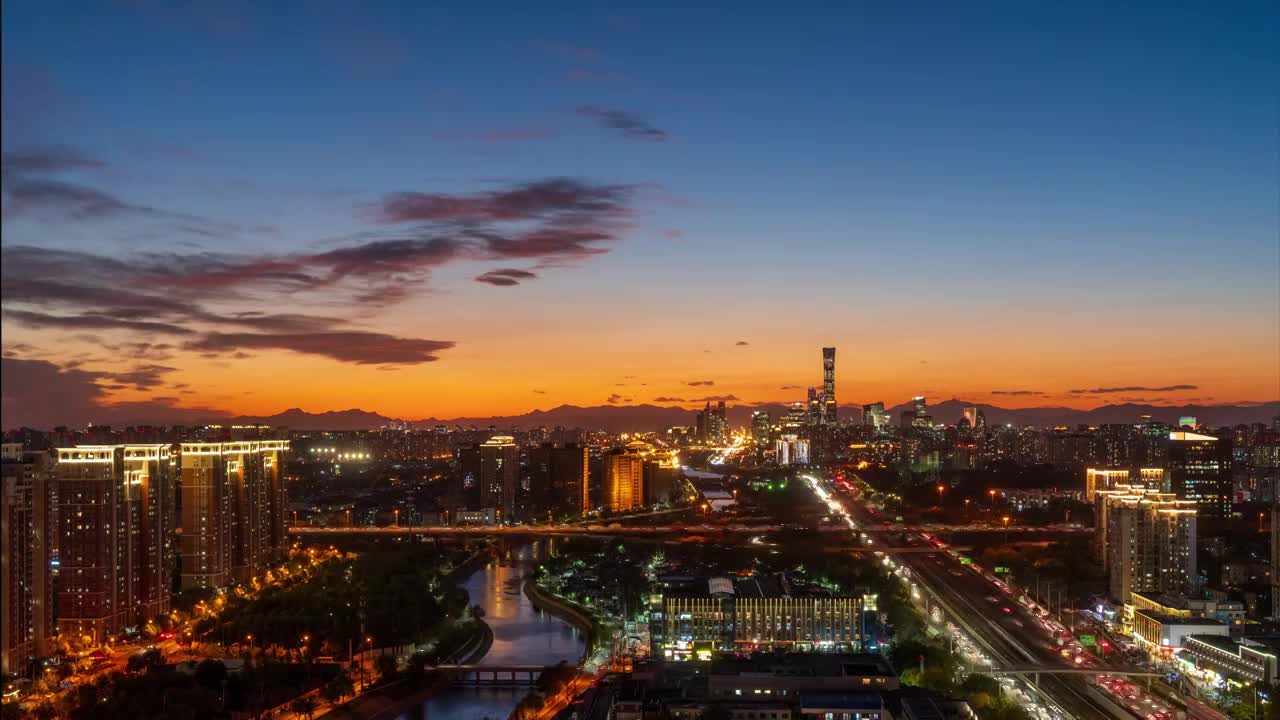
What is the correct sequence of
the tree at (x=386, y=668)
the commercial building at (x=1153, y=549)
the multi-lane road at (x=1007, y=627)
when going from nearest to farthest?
the multi-lane road at (x=1007, y=627)
the tree at (x=386, y=668)
the commercial building at (x=1153, y=549)

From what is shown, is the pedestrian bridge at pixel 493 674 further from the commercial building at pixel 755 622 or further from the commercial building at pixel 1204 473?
the commercial building at pixel 1204 473

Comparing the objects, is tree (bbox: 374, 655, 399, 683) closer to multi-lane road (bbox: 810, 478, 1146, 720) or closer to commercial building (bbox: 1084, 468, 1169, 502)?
multi-lane road (bbox: 810, 478, 1146, 720)

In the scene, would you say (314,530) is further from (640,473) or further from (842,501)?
(842,501)

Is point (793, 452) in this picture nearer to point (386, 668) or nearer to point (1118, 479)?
point (1118, 479)

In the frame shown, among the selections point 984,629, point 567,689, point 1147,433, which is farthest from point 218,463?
point 1147,433

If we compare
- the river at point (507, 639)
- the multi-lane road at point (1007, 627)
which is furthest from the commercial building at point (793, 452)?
the river at point (507, 639)
